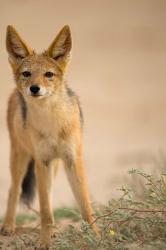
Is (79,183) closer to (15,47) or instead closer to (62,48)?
(62,48)

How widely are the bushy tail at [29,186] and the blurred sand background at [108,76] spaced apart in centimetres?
Result: 272

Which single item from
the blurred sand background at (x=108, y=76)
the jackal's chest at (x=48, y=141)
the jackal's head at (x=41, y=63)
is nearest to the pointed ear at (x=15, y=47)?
the jackal's head at (x=41, y=63)

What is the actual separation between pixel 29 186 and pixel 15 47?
172 cm

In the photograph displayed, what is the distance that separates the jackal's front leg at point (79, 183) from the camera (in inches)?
299

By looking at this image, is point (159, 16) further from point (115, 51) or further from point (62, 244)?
point (62, 244)

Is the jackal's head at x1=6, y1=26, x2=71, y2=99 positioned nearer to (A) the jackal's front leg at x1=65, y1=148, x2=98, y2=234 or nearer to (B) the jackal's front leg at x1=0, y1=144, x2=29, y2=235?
(A) the jackal's front leg at x1=65, y1=148, x2=98, y2=234

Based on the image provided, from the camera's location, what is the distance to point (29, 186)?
8609mm

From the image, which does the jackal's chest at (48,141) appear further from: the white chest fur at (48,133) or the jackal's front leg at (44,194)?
the jackal's front leg at (44,194)

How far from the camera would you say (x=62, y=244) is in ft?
20.9

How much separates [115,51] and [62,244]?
1371cm

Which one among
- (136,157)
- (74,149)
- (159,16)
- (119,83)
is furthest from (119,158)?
(159,16)

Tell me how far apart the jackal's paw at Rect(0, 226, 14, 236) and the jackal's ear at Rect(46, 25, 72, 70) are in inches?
68.6

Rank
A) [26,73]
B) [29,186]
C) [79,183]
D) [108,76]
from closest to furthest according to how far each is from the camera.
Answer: [26,73]
[79,183]
[29,186]
[108,76]

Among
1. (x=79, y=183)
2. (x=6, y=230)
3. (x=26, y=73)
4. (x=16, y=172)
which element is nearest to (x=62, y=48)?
(x=26, y=73)
